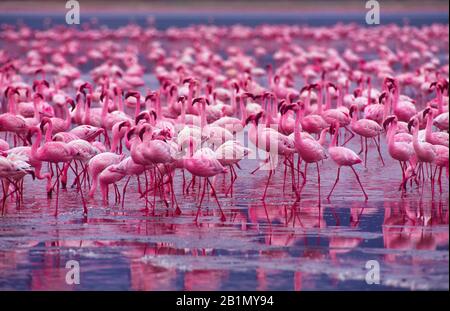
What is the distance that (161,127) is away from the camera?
1222 centimetres

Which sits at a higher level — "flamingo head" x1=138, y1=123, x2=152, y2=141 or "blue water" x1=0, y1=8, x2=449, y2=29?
"blue water" x1=0, y1=8, x2=449, y2=29

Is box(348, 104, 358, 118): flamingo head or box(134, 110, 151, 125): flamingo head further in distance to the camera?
box(348, 104, 358, 118): flamingo head

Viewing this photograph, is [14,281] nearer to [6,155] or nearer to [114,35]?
[6,155]

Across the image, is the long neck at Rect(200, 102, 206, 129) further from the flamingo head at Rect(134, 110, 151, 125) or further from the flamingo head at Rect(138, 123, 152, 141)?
the flamingo head at Rect(138, 123, 152, 141)

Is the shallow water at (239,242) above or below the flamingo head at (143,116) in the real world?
below

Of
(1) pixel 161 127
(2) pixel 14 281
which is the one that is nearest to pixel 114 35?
(1) pixel 161 127

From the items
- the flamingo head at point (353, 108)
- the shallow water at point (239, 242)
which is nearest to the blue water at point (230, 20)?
the flamingo head at point (353, 108)

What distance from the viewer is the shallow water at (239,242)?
7684 millimetres

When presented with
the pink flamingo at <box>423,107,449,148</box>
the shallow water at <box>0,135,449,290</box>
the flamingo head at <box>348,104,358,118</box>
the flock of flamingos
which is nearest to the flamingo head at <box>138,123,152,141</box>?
the flock of flamingos

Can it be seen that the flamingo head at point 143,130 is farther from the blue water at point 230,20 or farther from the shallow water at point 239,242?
the blue water at point 230,20

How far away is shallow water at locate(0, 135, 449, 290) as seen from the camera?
25.2ft

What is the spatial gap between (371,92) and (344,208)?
6.20 metres

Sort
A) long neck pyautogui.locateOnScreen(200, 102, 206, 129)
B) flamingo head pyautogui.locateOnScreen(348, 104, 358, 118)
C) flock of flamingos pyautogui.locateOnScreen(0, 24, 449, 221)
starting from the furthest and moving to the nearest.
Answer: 1. flamingo head pyautogui.locateOnScreen(348, 104, 358, 118)
2. long neck pyautogui.locateOnScreen(200, 102, 206, 129)
3. flock of flamingos pyautogui.locateOnScreen(0, 24, 449, 221)

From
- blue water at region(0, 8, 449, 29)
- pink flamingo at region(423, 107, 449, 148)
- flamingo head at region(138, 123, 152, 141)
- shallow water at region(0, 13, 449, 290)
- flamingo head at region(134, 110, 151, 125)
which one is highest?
blue water at region(0, 8, 449, 29)
